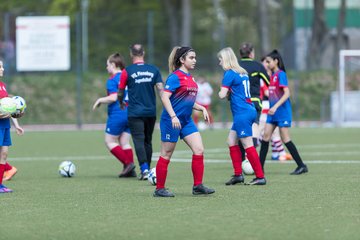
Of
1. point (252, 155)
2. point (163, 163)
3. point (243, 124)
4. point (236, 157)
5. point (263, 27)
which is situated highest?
point (263, 27)

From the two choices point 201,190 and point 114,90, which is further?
point 114,90

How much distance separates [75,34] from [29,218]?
27585 millimetres

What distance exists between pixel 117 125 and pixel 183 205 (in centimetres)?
460

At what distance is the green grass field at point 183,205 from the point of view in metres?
8.62

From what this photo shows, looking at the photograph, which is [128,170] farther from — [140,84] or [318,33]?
[318,33]

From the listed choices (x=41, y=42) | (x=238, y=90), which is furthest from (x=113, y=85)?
(x=41, y=42)

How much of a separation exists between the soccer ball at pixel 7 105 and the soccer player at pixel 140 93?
84.3 inches

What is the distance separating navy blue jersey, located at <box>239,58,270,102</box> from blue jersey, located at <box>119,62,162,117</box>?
185 cm

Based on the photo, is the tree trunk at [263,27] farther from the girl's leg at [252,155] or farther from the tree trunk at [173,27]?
the girl's leg at [252,155]

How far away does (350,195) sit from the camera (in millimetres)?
11398

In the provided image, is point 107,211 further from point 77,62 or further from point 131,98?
point 77,62

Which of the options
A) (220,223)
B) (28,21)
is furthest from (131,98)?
(28,21)

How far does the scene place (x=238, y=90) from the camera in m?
12.8

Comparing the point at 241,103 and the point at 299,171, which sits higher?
the point at 241,103
